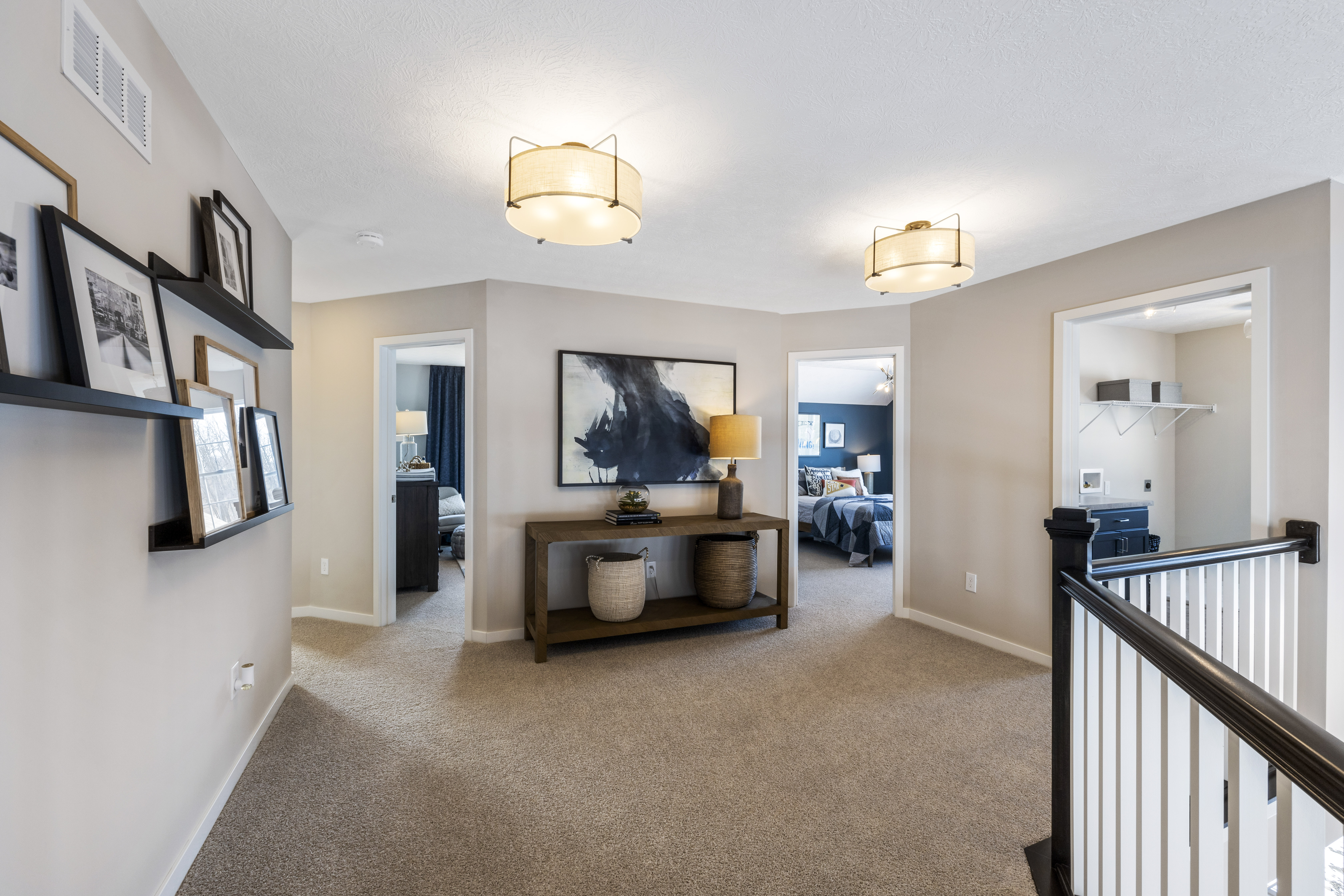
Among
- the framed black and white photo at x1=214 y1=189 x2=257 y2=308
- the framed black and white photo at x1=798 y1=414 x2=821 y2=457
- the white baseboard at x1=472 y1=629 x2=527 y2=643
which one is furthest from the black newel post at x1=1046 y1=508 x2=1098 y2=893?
the framed black and white photo at x1=798 y1=414 x2=821 y2=457

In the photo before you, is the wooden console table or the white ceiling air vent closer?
the white ceiling air vent

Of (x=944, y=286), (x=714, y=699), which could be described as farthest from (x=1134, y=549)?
(x=714, y=699)

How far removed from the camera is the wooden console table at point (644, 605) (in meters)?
3.46

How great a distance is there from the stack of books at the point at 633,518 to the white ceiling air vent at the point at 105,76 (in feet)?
8.91

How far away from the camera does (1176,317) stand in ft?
14.7

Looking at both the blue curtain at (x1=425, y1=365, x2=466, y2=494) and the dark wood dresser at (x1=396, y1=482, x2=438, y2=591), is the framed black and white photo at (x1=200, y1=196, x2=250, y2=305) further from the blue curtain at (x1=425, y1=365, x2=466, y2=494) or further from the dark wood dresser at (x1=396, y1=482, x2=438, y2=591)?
the blue curtain at (x1=425, y1=365, x2=466, y2=494)

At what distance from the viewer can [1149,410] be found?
484cm

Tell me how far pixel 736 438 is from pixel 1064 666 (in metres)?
2.56

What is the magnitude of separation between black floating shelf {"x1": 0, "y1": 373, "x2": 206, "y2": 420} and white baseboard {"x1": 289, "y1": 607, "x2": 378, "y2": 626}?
3.05 metres

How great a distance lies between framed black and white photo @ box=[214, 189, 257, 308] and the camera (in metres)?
2.06

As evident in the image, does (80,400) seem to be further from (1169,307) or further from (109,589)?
(1169,307)

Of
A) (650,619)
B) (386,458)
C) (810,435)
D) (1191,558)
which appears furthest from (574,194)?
(810,435)

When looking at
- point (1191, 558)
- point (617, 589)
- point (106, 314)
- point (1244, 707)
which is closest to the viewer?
point (1244, 707)

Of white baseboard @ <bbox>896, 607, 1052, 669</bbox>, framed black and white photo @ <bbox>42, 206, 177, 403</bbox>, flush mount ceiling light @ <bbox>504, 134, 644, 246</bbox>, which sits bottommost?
white baseboard @ <bbox>896, 607, 1052, 669</bbox>
